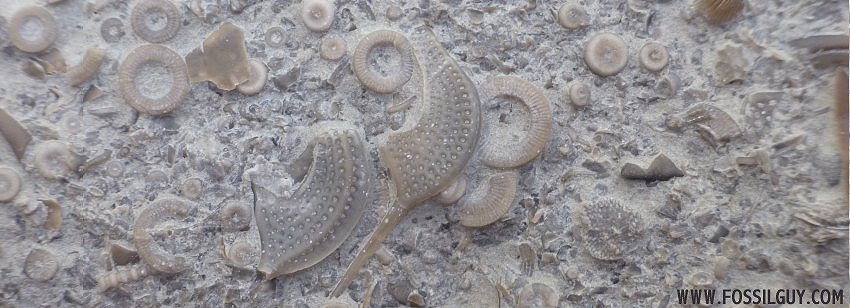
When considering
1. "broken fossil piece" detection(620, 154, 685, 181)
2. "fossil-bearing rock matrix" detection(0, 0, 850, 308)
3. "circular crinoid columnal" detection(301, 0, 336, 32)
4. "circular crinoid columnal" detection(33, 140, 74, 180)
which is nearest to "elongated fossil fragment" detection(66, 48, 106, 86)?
"fossil-bearing rock matrix" detection(0, 0, 850, 308)

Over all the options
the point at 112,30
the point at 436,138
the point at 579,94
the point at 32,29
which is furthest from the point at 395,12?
the point at 32,29

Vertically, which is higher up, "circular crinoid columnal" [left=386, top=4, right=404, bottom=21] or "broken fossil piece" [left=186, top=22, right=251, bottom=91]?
"circular crinoid columnal" [left=386, top=4, right=404, bottom=21]

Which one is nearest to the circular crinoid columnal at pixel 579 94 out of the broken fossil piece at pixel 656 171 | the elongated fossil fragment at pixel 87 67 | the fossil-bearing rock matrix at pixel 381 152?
the fossil-bearing rock matrix at pixel 381 152

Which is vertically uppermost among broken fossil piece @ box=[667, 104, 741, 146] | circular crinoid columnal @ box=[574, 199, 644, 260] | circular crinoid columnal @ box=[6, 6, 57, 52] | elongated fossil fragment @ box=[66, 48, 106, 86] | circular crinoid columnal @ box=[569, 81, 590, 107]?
circular crinoid columnal @ box=[6, 6, 57, 52]

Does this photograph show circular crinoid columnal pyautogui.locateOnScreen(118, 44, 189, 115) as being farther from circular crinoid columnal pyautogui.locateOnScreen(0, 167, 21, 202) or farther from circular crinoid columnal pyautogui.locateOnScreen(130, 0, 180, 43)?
circular crinoid columnal pyautogui.locateOnScreen(0, 167, 21, 202)

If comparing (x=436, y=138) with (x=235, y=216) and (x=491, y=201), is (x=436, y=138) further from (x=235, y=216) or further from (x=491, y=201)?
(x=235, y=216)

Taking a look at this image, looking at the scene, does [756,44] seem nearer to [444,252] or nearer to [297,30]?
[444,252]

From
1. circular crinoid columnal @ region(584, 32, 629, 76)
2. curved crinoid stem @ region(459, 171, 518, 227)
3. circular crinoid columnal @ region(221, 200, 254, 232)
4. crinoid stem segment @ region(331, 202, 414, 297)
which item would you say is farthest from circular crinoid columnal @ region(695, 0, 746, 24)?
circular crinoid columnal @ region(221, 200, 254, 232)
